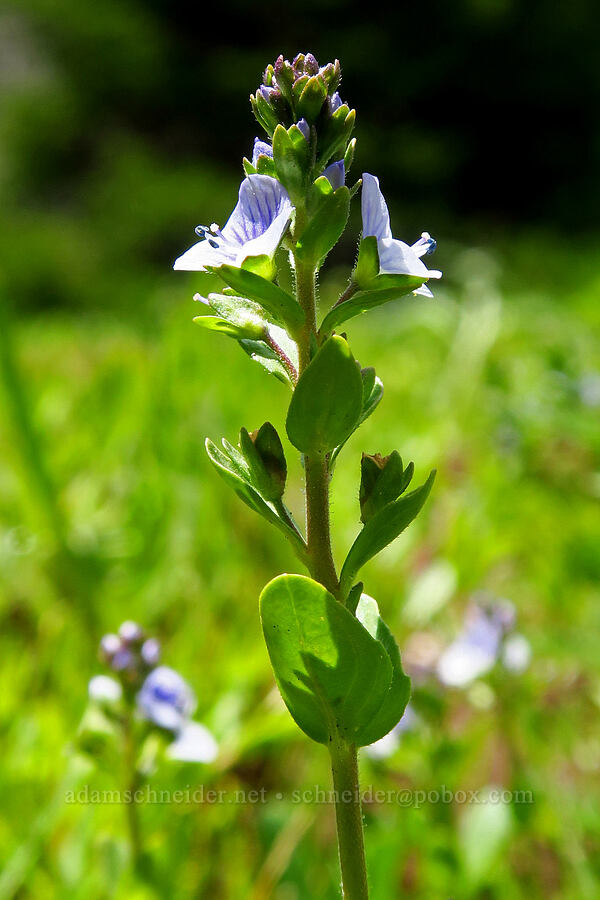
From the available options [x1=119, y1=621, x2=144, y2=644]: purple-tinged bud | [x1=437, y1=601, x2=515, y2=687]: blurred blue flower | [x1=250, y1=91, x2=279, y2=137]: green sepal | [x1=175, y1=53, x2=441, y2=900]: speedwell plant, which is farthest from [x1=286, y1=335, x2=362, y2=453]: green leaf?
[x1=437, y1=601, x2=515, y2=687]: blurred blue flower

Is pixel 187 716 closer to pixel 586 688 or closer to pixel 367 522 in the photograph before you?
pixel 367 522

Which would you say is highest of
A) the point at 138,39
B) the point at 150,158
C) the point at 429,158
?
the point at 138,39

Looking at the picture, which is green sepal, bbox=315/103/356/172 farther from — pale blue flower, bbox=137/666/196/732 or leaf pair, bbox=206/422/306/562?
pale blue flower, bbox=137/666/196/732

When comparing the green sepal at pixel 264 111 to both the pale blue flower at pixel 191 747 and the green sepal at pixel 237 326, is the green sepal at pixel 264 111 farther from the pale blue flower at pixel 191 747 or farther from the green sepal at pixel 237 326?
the pale blue flower at pixel 191 747

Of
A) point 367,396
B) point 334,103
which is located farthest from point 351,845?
point 334,103

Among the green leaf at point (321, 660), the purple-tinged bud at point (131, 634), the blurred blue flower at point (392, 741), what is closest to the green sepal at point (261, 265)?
the green leaf at point (321, 660)

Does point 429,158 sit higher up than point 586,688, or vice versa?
point 429,158

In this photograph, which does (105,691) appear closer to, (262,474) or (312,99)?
(262,474)

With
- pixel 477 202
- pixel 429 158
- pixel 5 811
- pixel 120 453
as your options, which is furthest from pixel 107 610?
pixel 477 202
